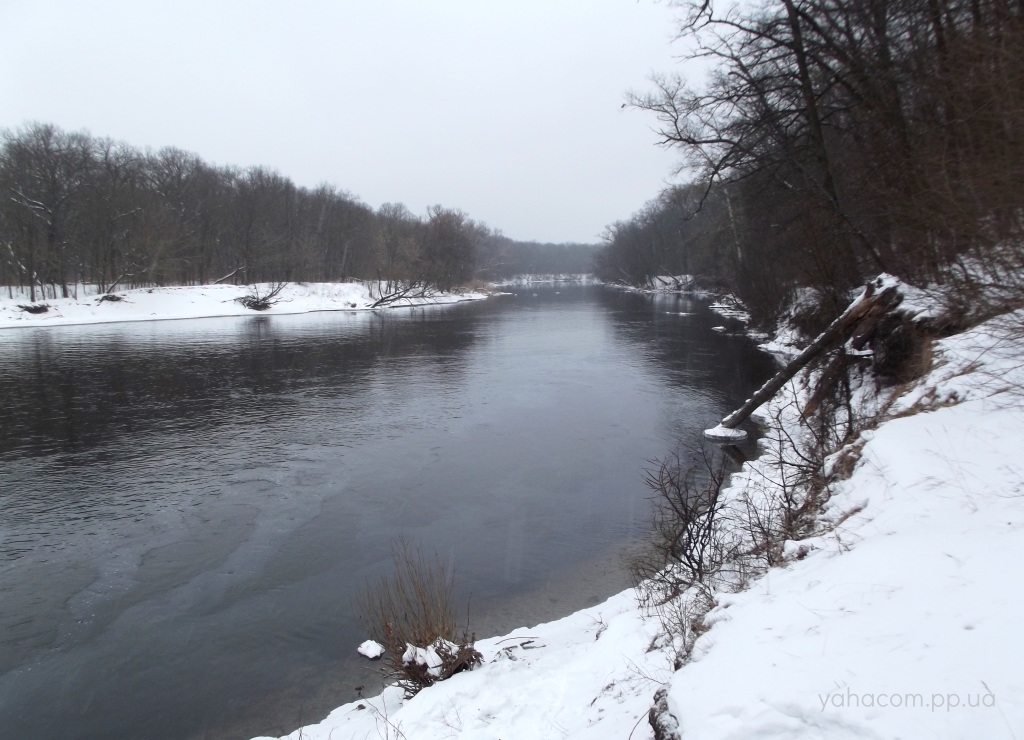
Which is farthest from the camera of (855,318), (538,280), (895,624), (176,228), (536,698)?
(538,280)

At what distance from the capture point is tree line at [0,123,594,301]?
163 ft

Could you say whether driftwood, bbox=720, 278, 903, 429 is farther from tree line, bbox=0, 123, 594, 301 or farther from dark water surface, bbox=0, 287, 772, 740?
tree line, bbox=0, 123, 594, 301

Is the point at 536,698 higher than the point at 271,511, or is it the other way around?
the point at 536,698

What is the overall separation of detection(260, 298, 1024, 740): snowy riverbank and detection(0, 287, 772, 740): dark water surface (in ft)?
5.11

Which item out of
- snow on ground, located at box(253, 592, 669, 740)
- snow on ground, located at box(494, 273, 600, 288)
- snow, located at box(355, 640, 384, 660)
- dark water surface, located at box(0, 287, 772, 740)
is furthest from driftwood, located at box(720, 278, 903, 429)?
snow on ground, located at box(494, 273, 600, 288)

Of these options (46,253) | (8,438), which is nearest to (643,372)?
(8,438)

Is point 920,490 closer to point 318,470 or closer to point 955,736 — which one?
point 955,736

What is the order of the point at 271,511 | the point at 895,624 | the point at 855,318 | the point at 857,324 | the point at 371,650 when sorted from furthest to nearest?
the point at 857,324
the point at 855,318
the point at 271,511
the point at 371,650
the point at 895,624

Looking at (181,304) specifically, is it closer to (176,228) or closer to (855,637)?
(176,228)

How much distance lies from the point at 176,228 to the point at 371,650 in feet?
213

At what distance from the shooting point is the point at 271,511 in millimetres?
10273

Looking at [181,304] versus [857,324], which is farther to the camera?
[181,304]

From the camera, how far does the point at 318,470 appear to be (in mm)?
12336

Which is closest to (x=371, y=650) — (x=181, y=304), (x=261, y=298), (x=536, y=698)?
(x=536, y=698)
